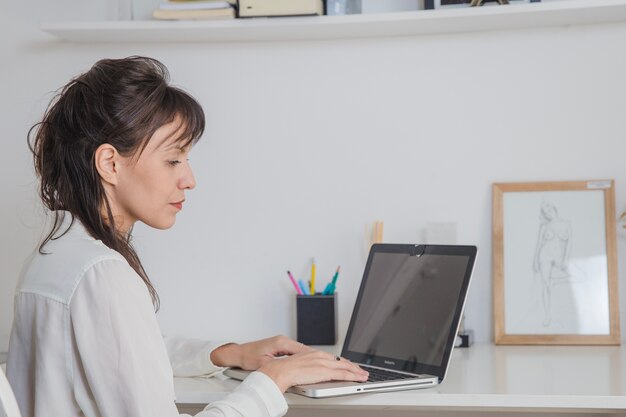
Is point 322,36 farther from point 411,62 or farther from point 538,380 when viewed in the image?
point 538,380

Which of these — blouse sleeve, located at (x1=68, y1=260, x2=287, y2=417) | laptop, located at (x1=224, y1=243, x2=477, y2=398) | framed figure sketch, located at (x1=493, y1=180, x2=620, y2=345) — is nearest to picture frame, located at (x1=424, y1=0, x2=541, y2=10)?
framed figure sketch, located at (x1=493, y1=180, x2=620, y2=345)

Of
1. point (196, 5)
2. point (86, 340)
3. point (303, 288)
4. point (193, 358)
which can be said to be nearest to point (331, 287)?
point (303, 288)

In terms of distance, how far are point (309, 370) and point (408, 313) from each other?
1.13 feet

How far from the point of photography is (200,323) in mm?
2020

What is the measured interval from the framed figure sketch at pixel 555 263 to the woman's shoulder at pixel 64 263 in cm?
103

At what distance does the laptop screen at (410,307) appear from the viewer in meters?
1.54

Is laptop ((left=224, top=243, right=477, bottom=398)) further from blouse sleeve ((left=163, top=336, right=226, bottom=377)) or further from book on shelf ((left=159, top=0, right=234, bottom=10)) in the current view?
book on shelf ((left=159, top=0, right=234, bottom=10))

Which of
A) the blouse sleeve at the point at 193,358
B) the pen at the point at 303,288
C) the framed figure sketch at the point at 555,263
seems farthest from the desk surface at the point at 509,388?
the pen at the point at 303,288

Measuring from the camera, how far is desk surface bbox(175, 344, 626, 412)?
136 centimetres

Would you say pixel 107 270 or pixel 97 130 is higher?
pixel 97 130

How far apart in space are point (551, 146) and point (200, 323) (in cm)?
90

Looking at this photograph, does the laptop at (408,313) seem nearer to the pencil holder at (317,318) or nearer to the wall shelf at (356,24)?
the pencil holder at (317,318)

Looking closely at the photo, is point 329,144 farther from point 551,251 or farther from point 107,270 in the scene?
point 107,270

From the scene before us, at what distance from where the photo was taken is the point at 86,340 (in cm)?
106
